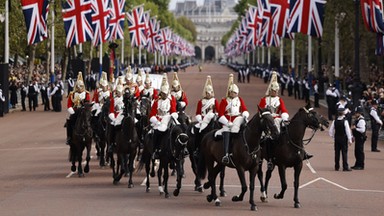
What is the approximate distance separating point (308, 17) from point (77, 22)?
12294 mm

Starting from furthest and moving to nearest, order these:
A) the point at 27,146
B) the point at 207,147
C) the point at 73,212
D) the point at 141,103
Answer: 1. the point at 27,146
2. the point at 141,103
3. the point at 207,147
4. the point at 73,212

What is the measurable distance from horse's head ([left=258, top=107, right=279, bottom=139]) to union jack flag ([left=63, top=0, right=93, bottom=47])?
109 feet

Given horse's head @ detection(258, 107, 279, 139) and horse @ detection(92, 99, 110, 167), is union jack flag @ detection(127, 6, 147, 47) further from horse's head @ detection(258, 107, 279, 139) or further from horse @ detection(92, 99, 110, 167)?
horse's head @ detection(258, 107, 279, 139)

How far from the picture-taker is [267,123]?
59.0 ft

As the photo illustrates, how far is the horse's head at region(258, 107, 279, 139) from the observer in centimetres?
1789

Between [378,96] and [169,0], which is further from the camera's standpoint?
[169,0]

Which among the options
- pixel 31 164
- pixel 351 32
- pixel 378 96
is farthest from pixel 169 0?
pixel 31 164

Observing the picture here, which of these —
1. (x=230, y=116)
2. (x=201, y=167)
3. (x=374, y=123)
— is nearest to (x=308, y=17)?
(x=374, y=123)

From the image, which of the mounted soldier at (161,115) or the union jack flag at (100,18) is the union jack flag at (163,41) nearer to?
the union jack flag at (100,18)

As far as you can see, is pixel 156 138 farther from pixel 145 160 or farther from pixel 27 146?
pixel 27 146

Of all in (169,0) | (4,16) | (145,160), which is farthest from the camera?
(169,0)

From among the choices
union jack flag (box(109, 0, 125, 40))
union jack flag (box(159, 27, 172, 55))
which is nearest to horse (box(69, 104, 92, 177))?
union jack flag (box(109, 0, 125, 40))

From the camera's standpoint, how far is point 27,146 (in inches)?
1257

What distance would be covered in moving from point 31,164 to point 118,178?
208 inches
